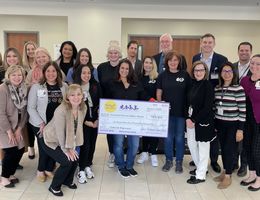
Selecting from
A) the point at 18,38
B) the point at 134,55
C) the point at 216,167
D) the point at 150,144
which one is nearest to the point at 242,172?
the point at 216,167

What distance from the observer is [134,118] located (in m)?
3.58

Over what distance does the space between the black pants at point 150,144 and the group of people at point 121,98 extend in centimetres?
28

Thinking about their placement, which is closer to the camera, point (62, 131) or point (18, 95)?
point (62, 131)

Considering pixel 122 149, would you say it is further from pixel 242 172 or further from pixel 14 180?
pixel 242 172

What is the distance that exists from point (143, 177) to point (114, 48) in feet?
5.66

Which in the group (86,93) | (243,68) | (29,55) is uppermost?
(29,55)

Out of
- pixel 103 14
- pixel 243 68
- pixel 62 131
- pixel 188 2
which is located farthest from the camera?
pixel 103 14

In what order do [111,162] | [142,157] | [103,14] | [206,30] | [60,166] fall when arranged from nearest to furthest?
[60,166] → [111,162] → [142,157] → [103,14] → [206,30]

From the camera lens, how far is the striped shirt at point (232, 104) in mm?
3174

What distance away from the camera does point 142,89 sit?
356cm

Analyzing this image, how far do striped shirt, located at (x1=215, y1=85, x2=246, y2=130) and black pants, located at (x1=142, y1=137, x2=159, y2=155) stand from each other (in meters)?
1.09

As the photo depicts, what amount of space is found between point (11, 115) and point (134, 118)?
1445mm

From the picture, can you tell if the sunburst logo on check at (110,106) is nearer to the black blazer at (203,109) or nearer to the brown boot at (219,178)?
the black blazer at (203,109)

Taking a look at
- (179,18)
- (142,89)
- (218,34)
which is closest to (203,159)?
(142,89)
